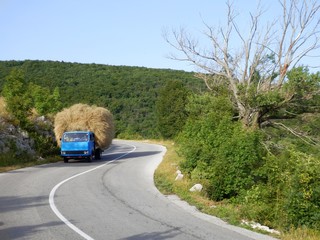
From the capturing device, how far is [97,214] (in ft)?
31.1

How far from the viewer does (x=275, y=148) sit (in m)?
19.8

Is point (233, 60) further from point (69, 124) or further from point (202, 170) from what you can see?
point (69, 124)

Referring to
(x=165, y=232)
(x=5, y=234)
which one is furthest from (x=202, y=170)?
(x=5, y=234)

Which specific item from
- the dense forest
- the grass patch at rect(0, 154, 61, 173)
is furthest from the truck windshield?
the dense forest

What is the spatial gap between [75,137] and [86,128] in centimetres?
156

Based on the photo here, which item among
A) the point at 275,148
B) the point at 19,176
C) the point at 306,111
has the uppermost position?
the point at 306,111

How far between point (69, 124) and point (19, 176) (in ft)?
32.5

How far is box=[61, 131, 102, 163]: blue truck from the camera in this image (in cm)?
2427

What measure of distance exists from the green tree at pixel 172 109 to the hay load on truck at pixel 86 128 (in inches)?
1026

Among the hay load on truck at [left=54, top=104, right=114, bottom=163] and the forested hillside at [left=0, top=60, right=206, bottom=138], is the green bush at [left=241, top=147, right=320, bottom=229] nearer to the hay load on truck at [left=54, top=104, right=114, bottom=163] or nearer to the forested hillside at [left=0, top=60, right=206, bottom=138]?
the hay load on truck at [left=54, top=104, right=114, bottom=163]

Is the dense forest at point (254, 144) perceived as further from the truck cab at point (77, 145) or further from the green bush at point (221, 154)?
the truck cab at point (77, 145)

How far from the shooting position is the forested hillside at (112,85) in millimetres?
74938

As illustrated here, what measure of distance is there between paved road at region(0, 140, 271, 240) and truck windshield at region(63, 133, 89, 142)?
9270mm

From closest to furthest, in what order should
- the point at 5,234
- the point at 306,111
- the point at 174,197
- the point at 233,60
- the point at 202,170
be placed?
1. the point at 5,234
2. the point at 174,197
3. the point at 202,170
4. the point at 306,111
5. the point at 233,60
